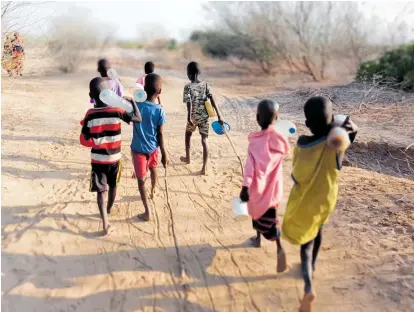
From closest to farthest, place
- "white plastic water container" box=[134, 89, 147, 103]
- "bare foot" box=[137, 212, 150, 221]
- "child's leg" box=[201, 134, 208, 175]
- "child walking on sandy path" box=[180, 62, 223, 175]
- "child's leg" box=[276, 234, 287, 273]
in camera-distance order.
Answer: "child's leg" box=[276, 234, 287, 273] < "white plastic water container" box=[134, 89, 147, 103] < "bare foot" box=[137, 212, 150, 221] < "child walking on sandy path" box=[180, 62, 223, 175] < "child's leg" box=[201, 134, 208, 175]

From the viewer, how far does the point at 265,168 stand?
10.4 ft

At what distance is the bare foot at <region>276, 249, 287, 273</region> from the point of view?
11.2ft

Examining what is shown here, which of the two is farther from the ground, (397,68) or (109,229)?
(397,68)

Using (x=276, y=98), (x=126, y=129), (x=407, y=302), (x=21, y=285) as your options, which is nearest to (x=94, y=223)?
(x=21, y=285)

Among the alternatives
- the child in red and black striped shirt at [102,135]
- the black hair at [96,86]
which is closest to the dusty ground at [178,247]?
the child in red and black striped shirt at [102,135]

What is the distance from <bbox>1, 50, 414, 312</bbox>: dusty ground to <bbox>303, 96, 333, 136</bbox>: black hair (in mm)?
1404

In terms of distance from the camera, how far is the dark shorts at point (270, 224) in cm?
333

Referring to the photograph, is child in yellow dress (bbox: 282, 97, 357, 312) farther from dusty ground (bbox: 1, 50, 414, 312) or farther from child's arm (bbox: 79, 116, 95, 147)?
child's arm (bbox: 79, 116, 95, 147)

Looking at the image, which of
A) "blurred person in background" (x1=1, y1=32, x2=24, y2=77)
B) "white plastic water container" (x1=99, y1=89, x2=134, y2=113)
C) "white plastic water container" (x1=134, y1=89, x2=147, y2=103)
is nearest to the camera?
"white plastic water container" (x1=99, y1=89, x2=134, y2=113)

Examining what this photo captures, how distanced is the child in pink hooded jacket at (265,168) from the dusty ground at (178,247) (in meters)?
0.66

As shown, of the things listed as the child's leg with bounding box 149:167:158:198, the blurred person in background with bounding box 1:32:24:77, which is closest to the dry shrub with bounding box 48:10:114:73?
the blurred person in background with bounding box 1:32:24:77

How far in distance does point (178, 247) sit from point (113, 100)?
1.58 m

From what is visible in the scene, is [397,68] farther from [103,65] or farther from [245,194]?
[245,194]

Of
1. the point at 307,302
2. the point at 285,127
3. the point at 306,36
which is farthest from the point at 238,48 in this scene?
the point at 307,302
